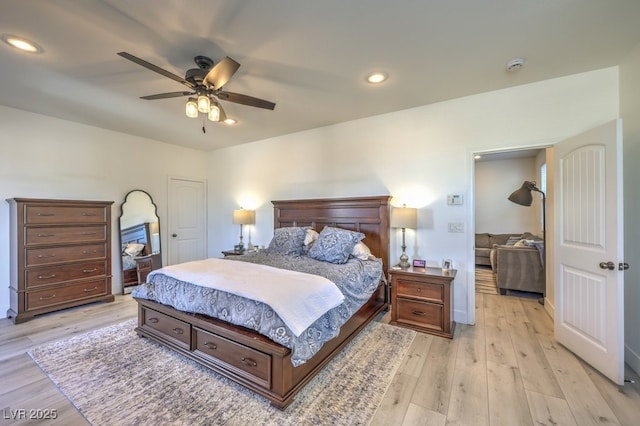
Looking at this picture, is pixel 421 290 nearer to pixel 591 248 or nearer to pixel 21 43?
pixel 591 248

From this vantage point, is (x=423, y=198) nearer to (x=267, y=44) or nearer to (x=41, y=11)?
(x=267, y=44)

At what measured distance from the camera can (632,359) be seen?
7.50 ft

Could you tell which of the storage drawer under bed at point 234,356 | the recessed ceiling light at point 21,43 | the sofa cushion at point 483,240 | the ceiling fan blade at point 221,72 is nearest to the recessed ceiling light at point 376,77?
the ceiling fan blade at point 221,72

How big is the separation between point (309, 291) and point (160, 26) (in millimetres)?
2229

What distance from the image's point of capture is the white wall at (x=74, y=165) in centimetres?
351

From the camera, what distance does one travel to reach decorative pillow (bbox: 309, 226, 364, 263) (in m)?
3.24

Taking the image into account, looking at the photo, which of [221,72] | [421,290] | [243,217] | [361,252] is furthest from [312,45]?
[243,217]

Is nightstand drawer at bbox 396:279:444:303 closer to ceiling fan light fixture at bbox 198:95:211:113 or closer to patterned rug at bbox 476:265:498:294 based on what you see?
patterned rug at bbox 476:265:498:294

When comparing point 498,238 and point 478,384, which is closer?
point 478,384

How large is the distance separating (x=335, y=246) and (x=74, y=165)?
4.09 metres

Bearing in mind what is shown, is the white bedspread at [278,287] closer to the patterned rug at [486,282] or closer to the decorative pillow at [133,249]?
the decorative pillow at [133,249]

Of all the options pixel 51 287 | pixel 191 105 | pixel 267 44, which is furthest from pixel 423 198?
pixel 51 287

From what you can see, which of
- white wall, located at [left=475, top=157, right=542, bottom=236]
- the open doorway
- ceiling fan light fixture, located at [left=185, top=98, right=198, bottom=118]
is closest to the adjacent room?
ceiling fan light fixture, located at [left=185, top=98, right=198, bottom=118]

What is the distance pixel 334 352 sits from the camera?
8.04 ft
